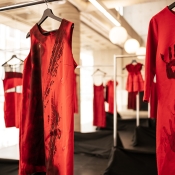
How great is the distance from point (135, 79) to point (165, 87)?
3.67 m

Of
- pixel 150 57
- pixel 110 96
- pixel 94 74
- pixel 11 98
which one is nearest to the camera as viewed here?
pixel 150 57

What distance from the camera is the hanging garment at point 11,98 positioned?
3072mm

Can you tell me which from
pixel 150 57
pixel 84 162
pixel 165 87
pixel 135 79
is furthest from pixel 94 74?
pixel 165 87

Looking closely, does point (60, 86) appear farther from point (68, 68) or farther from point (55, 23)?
point (55, 23)

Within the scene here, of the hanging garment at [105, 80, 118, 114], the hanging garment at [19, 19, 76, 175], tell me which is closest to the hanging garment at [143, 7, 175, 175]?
the hanging garment at [19, 19, 76, 175]

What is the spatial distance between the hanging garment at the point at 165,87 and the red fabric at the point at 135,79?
141 inches

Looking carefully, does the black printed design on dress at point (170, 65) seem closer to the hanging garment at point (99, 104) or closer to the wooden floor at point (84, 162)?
the wooden floor at point (84, 162)

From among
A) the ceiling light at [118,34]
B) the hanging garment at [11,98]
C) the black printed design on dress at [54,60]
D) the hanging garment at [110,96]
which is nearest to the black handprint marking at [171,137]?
the black printed design on dress at [54,60]

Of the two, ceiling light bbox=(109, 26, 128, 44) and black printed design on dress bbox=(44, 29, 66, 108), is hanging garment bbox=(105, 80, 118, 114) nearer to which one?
ceiling light bbox=(109, 26, 128, 44)

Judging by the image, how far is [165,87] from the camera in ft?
5.16

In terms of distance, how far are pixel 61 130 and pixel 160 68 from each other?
0.84 metres

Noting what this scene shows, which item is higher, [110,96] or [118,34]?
[118,34]

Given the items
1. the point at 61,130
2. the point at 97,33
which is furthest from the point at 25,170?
the point at 97,33

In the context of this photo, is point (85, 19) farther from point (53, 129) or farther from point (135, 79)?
point (53, 129)
